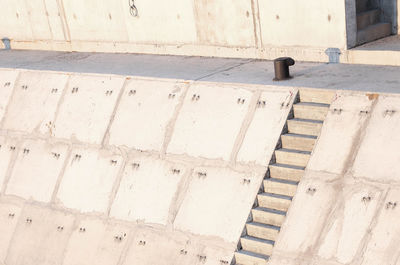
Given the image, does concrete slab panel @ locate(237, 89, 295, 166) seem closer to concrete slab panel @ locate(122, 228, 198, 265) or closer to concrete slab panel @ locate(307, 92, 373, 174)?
concrete slab panel @ locate(307, 92, 373, 174)

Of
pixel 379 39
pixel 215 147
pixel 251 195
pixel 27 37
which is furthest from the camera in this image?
pixel 27 37

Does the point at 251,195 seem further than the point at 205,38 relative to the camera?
No

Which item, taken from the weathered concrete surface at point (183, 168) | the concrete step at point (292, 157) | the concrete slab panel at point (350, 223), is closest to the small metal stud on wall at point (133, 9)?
the weathered concrete surface at point (183, 168)

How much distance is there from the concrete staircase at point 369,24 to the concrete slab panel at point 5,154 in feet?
22.1

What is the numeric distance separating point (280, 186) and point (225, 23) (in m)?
4.32

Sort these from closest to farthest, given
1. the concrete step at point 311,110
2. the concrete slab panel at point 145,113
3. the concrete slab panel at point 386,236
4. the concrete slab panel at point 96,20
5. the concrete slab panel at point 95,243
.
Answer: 1. the concrete slab panel at point 386,236
2. the concrete step at point 311,110
3. the concrete slab panel at point 95,243
4. the concrete slab panel at point 145,113
5. the concrete slab panel at point 96,20

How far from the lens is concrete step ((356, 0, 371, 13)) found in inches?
534

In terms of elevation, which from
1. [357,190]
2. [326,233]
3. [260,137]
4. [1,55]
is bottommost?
[326,233]

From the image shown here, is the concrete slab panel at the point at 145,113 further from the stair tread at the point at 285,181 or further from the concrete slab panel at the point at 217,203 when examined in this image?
the stair tread at the point at 285,181

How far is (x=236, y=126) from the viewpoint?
11.6m

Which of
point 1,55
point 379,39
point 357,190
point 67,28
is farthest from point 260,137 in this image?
point 1,55

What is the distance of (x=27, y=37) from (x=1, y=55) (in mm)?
773

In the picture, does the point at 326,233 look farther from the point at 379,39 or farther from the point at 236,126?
the point at 379,39

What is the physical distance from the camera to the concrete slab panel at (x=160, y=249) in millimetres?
11141
